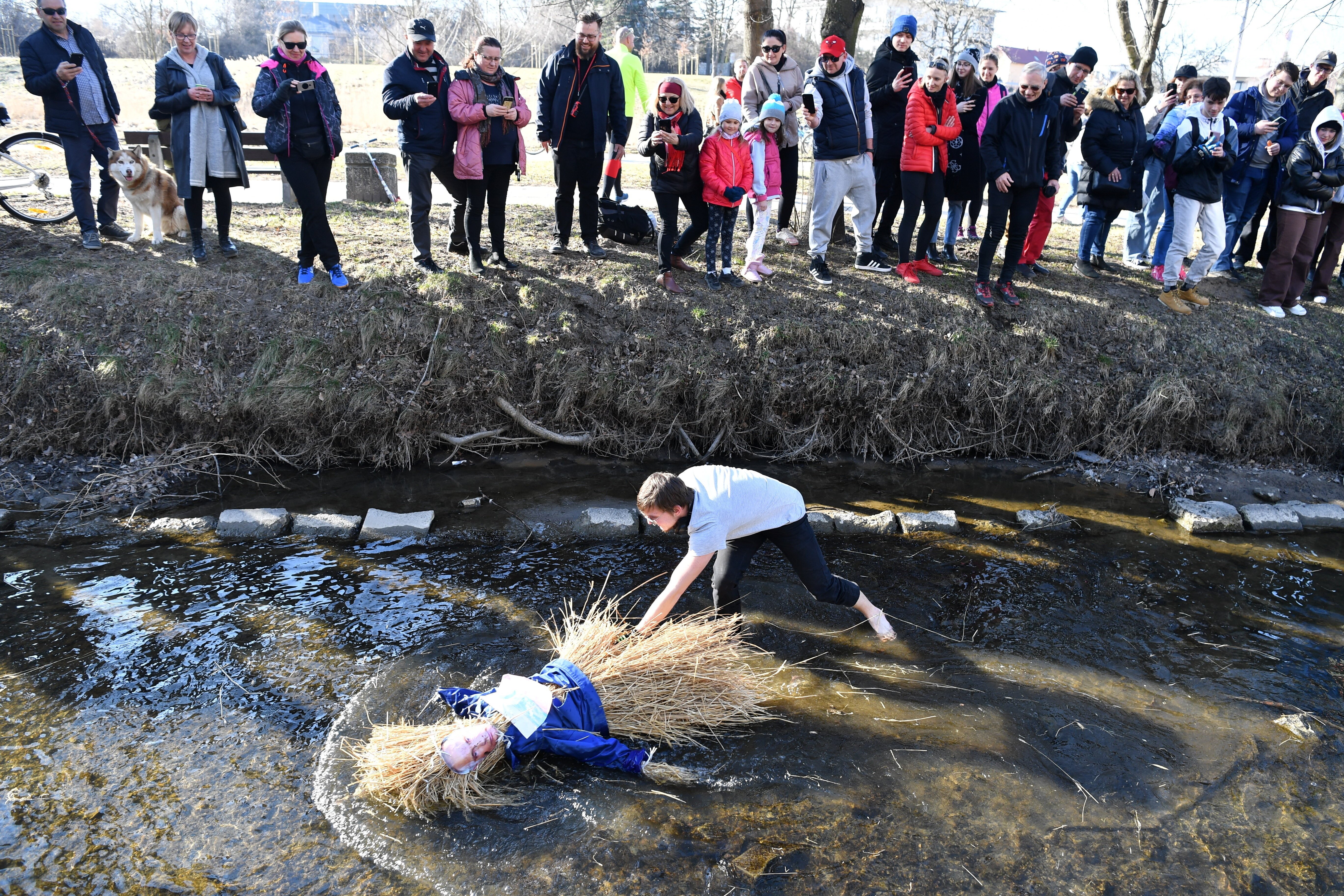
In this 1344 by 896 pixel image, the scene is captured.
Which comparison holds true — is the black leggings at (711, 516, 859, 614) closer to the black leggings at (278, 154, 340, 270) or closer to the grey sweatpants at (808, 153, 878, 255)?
the grey sweatpants at (808, 153, 878, 255)

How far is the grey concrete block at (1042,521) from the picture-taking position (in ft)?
19.3

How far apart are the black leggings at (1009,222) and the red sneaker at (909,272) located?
0.57 metres

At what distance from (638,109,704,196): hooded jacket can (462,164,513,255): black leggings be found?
1.23 metres

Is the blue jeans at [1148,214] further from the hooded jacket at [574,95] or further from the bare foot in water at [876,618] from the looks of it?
the bare foot in water at [876,618]

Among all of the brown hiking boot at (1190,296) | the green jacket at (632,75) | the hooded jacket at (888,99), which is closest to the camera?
the hooded jacket at (888,99)

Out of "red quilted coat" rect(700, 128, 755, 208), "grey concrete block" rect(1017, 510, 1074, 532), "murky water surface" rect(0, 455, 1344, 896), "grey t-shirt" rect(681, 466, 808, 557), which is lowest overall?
"murky water surface" rect(0, 455, 1344, 896)

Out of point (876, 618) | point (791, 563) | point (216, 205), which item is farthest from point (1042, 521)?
point (216, 205)

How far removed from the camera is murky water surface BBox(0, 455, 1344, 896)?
318 cm

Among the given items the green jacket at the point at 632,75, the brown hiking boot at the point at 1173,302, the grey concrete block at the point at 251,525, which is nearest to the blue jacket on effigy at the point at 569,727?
the grey concrete block at the point at 251,525

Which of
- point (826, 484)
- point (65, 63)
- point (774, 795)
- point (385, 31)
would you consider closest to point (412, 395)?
point (826, 484)

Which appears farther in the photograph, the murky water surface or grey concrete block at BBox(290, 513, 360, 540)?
grey concrete block at BBox(290, 513, 360, 540)

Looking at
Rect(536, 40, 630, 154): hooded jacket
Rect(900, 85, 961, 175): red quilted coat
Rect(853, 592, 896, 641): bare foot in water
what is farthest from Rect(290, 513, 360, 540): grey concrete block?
Rect(900, 85, 961, 175): red quilted coat

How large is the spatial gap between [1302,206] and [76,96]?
11037 millimetres

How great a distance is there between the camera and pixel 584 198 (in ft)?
25.1
